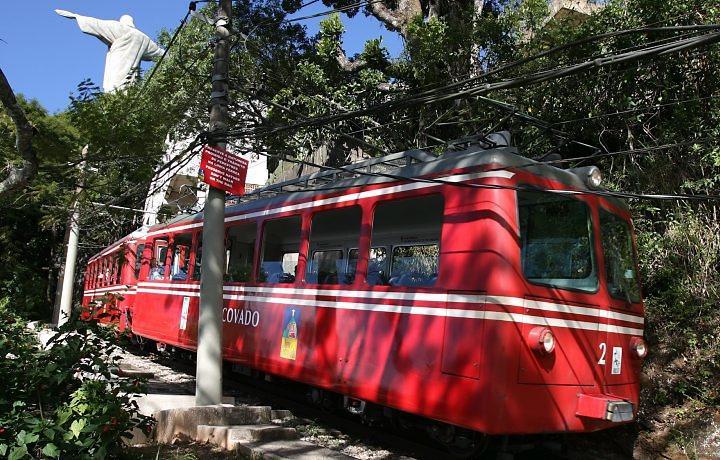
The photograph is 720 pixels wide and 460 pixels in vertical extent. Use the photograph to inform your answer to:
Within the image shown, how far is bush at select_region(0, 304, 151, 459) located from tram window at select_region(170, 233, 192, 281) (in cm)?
448

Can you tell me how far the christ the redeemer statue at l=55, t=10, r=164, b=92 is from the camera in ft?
118

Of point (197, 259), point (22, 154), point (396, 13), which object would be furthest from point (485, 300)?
point (396, 13)

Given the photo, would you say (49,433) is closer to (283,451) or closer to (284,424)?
(283,451)

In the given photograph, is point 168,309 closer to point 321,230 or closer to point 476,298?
point 321,230

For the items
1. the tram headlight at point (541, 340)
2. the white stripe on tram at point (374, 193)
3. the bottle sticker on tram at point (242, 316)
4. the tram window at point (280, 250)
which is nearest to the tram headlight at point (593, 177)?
the white stripe on tram at point (374, 193)

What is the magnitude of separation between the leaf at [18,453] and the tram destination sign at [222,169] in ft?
12.2

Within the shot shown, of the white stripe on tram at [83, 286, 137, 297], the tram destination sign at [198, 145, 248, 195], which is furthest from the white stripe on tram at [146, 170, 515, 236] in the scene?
the white stripe on tram at [83, 286, 137, 297]

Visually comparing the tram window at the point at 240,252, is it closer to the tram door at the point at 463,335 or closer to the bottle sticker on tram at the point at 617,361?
the tram door at the point at 463,335

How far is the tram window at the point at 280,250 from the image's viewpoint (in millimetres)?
7879

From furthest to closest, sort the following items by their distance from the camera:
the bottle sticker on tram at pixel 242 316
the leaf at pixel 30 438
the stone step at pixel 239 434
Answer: the bottle sticker on tram at pixel 242 316, the stone step at pixel 239 434, the leaf at pixel 30 438

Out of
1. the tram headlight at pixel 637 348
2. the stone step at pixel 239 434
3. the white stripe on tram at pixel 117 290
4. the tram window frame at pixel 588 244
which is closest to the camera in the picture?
the tram window frame at pixel 588 244

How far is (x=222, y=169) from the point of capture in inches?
282

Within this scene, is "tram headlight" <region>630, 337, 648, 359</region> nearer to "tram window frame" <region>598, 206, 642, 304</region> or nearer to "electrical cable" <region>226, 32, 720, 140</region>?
"tram window frame" <region>598, 206, 642, 304</region>

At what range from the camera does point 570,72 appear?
176 inches
